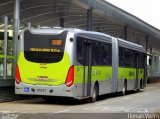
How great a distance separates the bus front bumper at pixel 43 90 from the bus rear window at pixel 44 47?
1.00m

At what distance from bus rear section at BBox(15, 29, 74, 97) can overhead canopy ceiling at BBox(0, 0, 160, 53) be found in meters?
2.73

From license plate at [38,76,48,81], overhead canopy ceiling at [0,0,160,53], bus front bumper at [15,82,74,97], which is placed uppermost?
overhead canopy ceiling at [0,0,160,53]

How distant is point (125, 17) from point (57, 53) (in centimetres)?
2094

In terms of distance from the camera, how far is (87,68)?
21.4 metres

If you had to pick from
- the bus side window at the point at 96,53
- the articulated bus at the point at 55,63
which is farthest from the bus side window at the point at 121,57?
the articulated bus at the point at 55,63

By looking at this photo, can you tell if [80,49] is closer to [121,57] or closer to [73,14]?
[121,57]

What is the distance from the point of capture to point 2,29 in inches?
879

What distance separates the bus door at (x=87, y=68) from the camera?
21.2 metres

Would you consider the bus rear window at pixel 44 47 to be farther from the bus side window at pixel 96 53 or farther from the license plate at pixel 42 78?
→ the bus side window at pixel 96 53

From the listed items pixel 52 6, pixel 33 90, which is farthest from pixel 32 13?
pixel 33 90

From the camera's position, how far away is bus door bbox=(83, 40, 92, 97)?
69.5 ft

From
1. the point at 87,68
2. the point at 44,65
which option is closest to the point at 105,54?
the point at 87,68

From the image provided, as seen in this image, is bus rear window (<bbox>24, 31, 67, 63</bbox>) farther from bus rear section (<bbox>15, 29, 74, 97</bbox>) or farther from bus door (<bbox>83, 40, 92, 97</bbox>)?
bus door (<bbox>83, 40, 92, 97</bbox>)

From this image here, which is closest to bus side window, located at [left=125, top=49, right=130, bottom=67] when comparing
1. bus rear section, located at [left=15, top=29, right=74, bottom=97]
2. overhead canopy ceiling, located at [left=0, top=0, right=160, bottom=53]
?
overhead canopy ceiling, located at [left=0, top=0, right=160, bottom=53]
